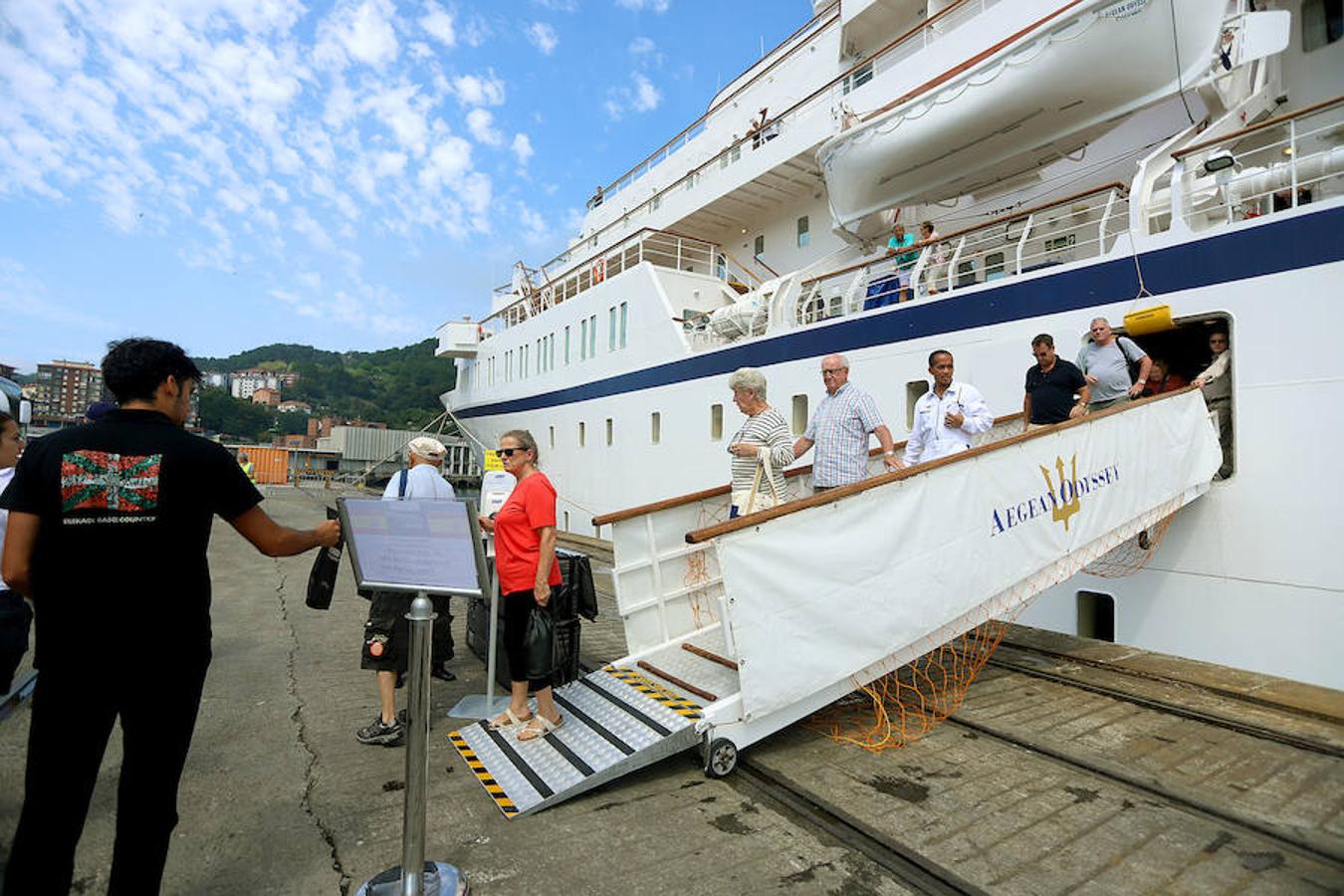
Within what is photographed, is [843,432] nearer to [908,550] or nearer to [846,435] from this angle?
[846,435]

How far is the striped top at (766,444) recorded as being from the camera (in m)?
4.05

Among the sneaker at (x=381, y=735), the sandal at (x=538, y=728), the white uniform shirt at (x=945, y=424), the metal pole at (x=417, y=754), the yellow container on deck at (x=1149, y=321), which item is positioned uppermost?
the yellow container on deck at (x=1149, y=321)

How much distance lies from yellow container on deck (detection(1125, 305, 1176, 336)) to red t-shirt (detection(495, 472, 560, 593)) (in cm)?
500

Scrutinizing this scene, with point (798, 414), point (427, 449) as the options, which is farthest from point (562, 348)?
point (427, 449)

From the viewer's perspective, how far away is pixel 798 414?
29.3 ft

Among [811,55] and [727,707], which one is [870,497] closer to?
[727,707]

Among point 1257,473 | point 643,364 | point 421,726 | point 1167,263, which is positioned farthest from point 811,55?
point 421,726

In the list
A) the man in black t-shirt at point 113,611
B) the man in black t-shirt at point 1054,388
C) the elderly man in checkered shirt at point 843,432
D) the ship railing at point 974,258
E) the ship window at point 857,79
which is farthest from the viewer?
the ship window at point 857,79

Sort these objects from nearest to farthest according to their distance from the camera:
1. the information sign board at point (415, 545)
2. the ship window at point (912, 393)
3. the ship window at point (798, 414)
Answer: the information sign board at point (415, 545)
the ship window at point (912, 393)
the ship window at point (798, 414)

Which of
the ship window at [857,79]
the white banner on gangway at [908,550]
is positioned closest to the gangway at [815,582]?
the white banner on gangway at [908,550]

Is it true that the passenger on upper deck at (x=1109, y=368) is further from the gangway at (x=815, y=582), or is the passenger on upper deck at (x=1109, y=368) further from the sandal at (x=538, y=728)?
the sandal at (x=538, y=728)

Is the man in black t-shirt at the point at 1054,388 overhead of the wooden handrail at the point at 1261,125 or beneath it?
beneath

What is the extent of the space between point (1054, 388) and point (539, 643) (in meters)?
4.15

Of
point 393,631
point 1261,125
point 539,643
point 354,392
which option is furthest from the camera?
point 354,392
